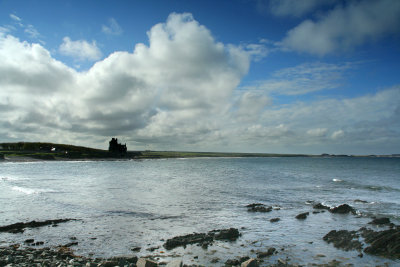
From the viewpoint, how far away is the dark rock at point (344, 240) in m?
18.5

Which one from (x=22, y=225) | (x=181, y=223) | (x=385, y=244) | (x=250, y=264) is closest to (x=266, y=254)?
(x=250, y=264)

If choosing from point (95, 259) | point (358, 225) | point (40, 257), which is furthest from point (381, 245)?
point (40, 257)

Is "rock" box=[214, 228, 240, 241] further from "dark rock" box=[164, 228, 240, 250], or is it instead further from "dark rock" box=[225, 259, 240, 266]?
"dark rock" box=[225, 259, 240, 266]

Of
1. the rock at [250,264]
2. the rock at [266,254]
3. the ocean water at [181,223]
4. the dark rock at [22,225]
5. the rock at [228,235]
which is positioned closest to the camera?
the rock at [250,264]

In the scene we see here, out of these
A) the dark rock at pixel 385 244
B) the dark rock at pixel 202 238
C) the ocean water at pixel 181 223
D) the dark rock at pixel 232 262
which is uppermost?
the dark rock at pixel 385 244

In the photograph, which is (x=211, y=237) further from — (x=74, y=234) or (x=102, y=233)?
(x=74, y=234)

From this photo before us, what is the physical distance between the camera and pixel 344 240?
19.5 m

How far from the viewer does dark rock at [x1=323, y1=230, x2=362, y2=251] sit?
18469mm

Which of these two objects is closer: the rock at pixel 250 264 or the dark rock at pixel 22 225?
the rock at pixel 250 264

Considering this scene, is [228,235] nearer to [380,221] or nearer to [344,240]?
[344,240]

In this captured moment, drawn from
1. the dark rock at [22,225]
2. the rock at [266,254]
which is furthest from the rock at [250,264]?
the dark rock at [22,225]

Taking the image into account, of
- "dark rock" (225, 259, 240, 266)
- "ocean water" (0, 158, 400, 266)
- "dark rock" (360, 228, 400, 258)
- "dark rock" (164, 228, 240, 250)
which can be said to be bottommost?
"ocean water" (0, 158, 400, 266)

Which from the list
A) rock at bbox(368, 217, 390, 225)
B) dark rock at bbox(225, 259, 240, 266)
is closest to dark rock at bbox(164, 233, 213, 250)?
dark rock at bbox(225, 259, 240, 266)

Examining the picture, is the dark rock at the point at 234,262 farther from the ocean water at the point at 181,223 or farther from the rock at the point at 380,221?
the rock at the point at 380,221
